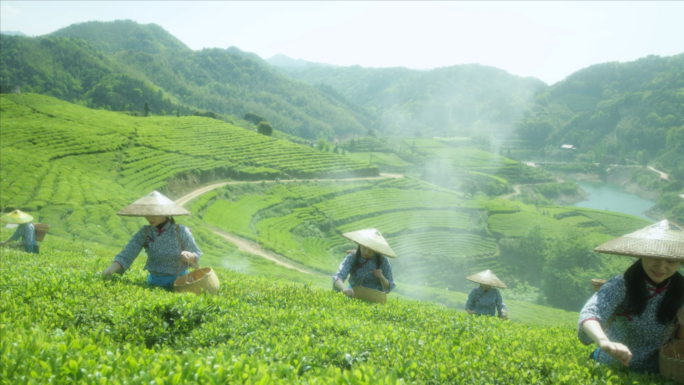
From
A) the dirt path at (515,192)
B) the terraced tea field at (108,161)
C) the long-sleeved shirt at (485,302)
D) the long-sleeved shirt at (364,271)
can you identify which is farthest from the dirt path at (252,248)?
the dirt path at (515,192)

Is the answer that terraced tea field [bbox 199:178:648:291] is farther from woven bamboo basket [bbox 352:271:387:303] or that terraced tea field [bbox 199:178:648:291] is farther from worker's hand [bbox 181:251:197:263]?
worker's hand [bbox 181:251:197:263]

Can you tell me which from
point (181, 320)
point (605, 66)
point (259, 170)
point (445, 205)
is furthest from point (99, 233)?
point (605, 66)

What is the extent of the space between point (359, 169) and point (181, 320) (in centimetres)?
6347

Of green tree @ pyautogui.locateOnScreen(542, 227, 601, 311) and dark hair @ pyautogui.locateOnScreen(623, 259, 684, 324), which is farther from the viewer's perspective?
green tree @ pyautogui.locateOnScreen(542, 227, 601, 311)

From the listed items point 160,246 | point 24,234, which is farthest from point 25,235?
point 160,246

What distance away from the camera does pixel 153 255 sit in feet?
19.9

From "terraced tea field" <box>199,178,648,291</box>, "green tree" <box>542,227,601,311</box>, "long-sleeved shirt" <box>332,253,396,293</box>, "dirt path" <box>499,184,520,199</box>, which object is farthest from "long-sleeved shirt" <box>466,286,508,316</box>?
"dirt path" <box>499,184,520,199</box>

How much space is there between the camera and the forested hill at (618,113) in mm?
106625

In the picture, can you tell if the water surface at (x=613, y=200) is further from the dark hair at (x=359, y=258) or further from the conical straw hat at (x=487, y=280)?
the dark hair at (x=359, y=258)

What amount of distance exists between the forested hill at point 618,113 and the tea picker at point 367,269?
355 ft

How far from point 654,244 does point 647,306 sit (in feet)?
1.86

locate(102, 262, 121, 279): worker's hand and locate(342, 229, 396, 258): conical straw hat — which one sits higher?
locate(342, 229, 396, 258): conical straw hat

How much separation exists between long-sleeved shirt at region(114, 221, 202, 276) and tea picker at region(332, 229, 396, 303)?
2232 mm

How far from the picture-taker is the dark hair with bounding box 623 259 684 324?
3654 mm
